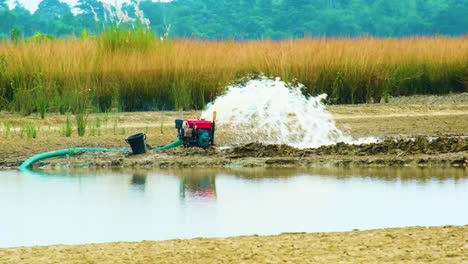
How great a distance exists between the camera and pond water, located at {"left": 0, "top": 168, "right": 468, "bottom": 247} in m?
8.64

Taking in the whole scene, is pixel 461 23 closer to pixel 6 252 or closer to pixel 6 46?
pixel 6 46

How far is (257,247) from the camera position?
740cm

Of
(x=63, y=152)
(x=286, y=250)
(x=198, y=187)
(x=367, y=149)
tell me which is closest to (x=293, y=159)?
(x=367, y=149)

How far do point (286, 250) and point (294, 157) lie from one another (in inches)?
232

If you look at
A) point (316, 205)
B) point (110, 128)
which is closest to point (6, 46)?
point (110, 128)

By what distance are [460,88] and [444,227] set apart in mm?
14818

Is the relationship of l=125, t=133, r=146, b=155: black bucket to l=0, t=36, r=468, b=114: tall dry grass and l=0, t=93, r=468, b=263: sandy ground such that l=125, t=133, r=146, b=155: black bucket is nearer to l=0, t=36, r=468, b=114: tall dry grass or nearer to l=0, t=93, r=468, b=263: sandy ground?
Result: l=0, t=93, r=468, b=263: sandy ground

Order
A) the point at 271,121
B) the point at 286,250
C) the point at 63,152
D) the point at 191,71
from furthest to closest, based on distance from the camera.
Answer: the point at 191,71 < the point at 271,121 < the point at 63,152 < the point at 286,250

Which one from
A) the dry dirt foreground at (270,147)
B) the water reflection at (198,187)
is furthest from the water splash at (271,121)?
the water reflection at (198,187)

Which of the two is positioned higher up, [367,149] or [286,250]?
[367,149]

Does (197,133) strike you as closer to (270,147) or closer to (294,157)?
(270,147)

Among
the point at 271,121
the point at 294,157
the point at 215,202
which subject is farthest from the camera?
the point at 271,121

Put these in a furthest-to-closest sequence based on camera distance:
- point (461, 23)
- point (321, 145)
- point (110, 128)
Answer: point (461, 23)
point (110, 128)
point (321, 145)

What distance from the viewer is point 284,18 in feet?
186
